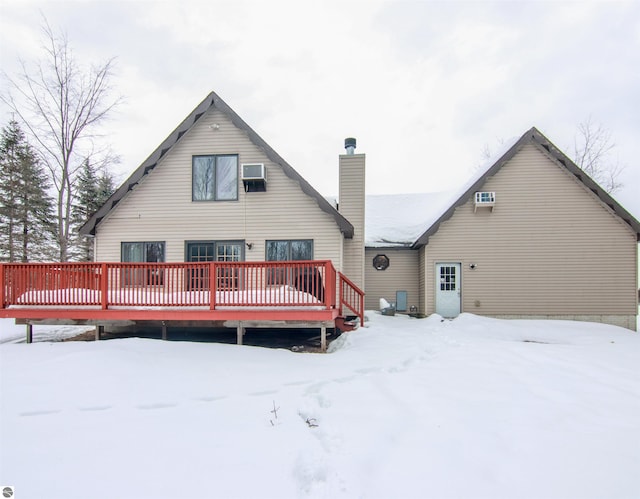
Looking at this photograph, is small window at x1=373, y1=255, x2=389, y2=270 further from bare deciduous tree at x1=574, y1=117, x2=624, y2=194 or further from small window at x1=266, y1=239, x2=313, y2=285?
bare deciduous tree at x1=574, y1=117, x2=624, y2=194

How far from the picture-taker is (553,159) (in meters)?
11.3

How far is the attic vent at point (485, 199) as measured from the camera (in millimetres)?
11347

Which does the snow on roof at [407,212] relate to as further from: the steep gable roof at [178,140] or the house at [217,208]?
the steep gable roof at [178,140]

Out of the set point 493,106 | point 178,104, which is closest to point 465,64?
point 493,106

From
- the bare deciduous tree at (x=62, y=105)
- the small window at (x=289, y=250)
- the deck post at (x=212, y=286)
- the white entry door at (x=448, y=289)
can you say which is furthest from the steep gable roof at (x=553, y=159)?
the bare deciduous tree at (x=62, y=105)

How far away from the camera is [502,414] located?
370 centimetres

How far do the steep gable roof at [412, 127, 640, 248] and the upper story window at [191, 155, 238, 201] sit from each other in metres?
6.90

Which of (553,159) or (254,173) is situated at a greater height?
(553,159)

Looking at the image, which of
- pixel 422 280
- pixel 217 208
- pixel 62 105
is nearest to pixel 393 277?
pixel 422 280

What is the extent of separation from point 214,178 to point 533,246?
440 inches

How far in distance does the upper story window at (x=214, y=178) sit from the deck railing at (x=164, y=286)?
377cm

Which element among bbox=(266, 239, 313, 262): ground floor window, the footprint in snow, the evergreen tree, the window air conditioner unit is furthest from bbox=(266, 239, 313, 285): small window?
the evergreen tree

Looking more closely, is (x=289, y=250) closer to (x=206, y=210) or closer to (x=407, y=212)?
(x=206, y=210)

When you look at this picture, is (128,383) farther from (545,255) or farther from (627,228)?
(627,228)
